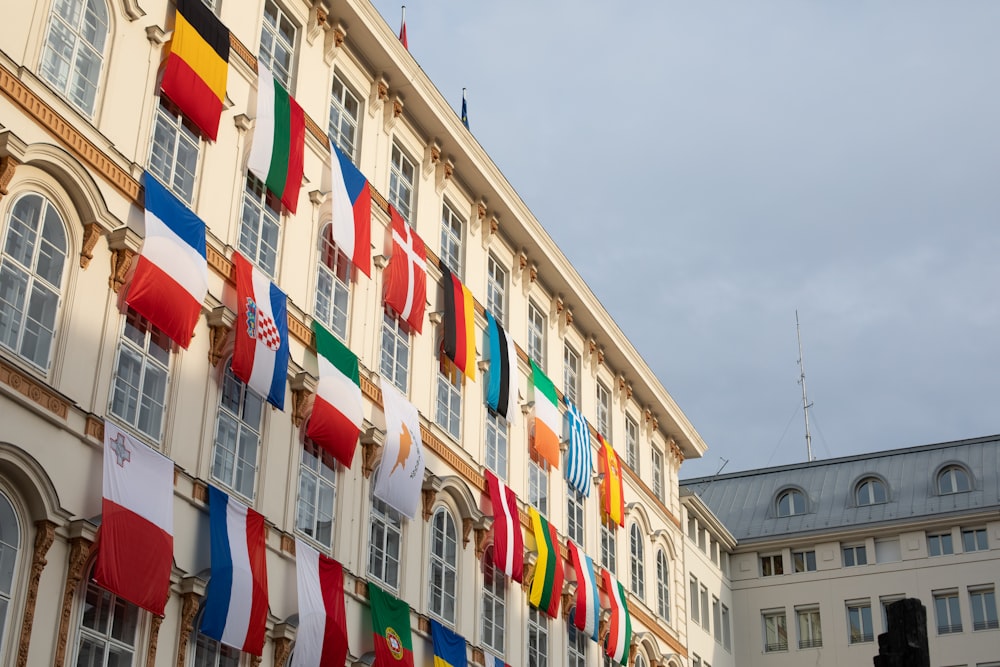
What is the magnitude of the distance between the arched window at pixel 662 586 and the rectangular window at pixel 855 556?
48.6 feet

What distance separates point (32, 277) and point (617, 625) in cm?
2635

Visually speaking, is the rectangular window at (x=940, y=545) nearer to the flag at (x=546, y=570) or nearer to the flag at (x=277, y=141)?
the flag at (x=546, y=570)

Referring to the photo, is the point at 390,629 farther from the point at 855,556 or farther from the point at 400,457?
the point at 855,556

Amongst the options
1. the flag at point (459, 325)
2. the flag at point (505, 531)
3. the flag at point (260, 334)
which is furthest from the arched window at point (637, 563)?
the flag at point (260, 334)

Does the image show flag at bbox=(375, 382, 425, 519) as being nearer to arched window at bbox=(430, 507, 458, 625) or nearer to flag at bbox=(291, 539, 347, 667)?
arched window at bbox=(430, 507, 458, 625)

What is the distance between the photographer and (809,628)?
63.7 meters

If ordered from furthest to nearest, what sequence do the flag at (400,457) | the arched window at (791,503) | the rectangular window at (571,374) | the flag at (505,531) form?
the arched window at (791,503) → the rectangular window at (571,374) → the flag at (505,531) → the flag at (400,457)

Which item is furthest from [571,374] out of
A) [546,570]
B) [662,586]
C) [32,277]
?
[32,277]

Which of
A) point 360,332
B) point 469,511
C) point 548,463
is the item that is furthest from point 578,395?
point 360,332

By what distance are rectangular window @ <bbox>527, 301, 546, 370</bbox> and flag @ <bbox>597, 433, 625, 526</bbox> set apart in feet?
13.7

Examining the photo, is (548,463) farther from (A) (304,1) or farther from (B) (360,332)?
(A) (304,1)

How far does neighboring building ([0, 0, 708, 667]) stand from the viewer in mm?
22812

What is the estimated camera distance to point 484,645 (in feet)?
119

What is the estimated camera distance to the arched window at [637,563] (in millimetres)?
48844
